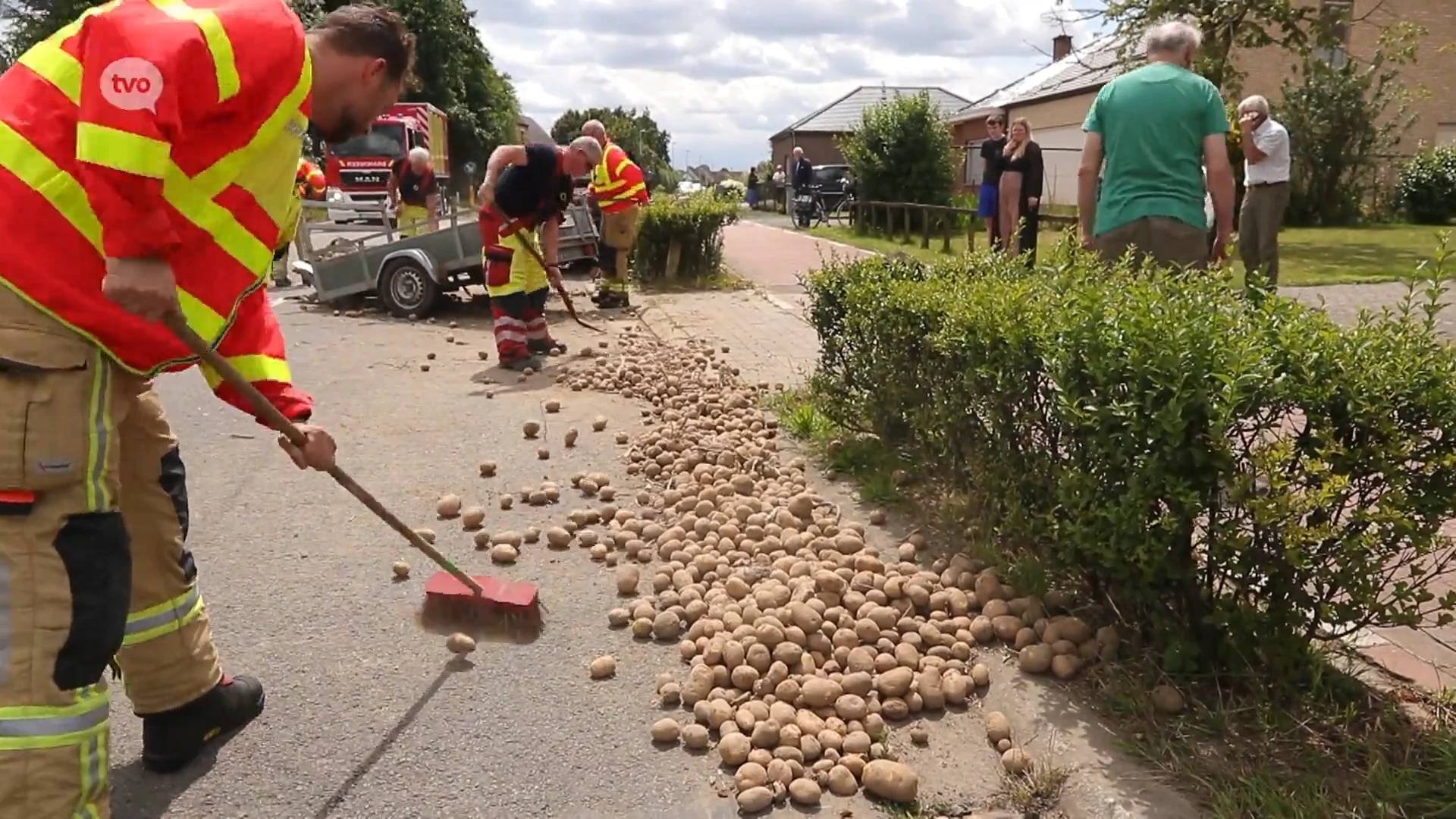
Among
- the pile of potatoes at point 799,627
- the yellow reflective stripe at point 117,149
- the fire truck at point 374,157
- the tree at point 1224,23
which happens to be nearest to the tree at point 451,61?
the fire truck at point 374,157

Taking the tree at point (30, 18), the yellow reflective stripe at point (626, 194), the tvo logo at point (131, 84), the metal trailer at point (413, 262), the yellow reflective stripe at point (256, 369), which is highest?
the tree at point (30, 18)

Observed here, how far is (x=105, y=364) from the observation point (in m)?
2.34

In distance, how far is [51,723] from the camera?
7.21 feet

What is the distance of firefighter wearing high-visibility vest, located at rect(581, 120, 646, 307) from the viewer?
11.2 meters

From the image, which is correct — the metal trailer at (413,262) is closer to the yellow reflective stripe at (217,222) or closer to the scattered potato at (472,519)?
the scattered potato at (472,519)

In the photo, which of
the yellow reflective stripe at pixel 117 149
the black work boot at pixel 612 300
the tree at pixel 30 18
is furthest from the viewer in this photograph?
the tree at pixel 30 18

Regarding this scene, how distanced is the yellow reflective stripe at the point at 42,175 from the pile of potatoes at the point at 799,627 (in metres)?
1.96

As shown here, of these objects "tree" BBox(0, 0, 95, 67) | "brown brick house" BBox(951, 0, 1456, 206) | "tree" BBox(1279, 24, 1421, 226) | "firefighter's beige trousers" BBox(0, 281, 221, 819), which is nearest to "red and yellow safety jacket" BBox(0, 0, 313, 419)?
"firefighter's beige trousers" BBox(0, 281, 221, 819)

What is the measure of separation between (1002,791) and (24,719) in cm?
226

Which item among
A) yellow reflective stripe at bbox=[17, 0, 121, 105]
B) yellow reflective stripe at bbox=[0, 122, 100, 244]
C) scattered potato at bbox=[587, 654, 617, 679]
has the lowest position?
scattered potato at bbox=[587, 654, 617, 679]

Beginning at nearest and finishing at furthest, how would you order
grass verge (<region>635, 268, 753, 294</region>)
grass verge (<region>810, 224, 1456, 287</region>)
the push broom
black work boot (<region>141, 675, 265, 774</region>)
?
black work boot (<region>141, 675, 265, 774</region>)
the push broom
grass verge (<region>810, 224, 1456, 287</region>)
grass verge (<region>635, 268, 753, 294</region>)

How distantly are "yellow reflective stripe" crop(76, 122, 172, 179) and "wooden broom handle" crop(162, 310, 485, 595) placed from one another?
0.33 m

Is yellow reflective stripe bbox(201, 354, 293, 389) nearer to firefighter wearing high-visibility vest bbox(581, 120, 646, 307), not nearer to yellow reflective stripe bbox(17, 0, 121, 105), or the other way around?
yellow reflective stripe bbox(17, 0, 121, 105)

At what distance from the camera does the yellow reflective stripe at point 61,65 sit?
2264 mm
